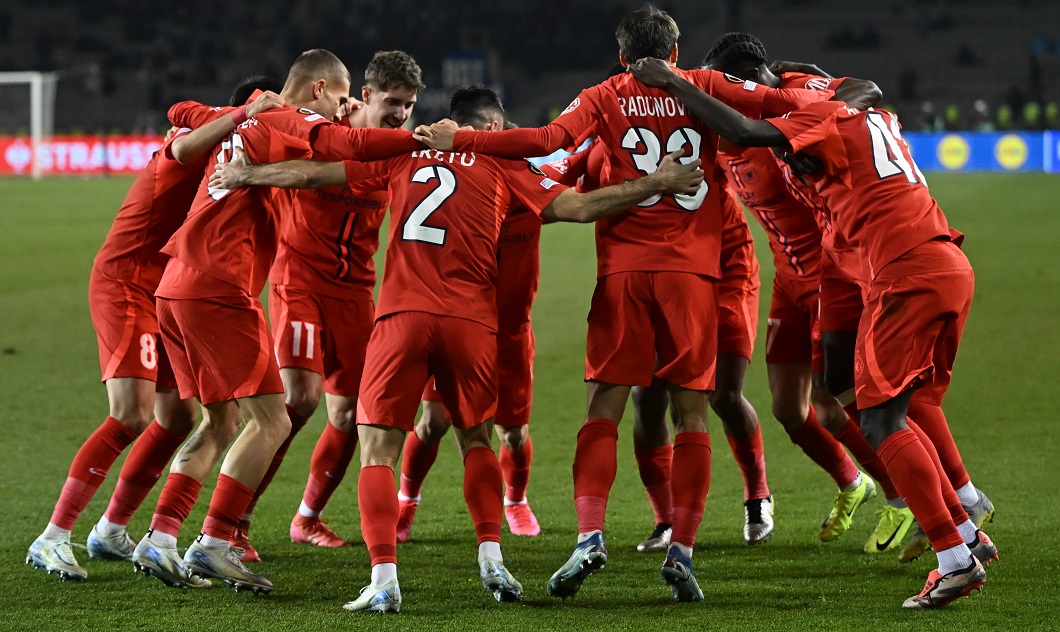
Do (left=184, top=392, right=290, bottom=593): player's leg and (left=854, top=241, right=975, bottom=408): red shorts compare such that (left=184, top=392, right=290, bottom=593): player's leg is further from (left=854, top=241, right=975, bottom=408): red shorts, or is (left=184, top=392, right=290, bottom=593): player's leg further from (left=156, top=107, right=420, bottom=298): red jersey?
(left=854, top=241, right=975, bottom=408): red shorts

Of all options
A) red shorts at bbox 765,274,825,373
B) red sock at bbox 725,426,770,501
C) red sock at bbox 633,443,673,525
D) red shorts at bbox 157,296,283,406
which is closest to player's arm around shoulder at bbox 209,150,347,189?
red shorts at bbox 157,296,283,406

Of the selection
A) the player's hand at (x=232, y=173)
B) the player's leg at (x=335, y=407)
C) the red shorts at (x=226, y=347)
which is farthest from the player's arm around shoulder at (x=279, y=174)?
the player's leg at (x=335, y=407)

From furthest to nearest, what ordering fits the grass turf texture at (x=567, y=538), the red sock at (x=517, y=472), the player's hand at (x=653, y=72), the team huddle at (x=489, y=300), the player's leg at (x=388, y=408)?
the red sock at (x=517, y=472), the player's hand at (x=653, y=72), the team huddle at (x=489, y=300), the player's leg at (x=388, y=408), the grass turf texture at (x=567, y=538)

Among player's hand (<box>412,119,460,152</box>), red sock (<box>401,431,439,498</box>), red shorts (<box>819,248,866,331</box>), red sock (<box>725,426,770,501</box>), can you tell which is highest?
player's hand (<box>412,119,460,152</box>)

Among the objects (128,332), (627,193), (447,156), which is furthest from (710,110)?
(128,332)

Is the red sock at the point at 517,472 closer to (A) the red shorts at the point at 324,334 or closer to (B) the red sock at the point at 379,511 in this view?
(A) the red shorts at the point at 324,334

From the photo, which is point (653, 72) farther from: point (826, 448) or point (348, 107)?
point (826, 448)

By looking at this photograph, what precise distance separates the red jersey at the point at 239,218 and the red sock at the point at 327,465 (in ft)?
3.20

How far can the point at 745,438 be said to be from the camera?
5.84 m

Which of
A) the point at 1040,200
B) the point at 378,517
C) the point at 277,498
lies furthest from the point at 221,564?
the point at 1040,200

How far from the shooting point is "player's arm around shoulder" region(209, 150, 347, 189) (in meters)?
4.76

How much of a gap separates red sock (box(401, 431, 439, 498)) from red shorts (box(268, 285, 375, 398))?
1.26 feet

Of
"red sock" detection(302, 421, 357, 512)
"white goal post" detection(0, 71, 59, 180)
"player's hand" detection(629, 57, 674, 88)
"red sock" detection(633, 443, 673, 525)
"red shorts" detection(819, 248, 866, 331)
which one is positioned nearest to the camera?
"player's hand" detection(629, 57, 674, 88)

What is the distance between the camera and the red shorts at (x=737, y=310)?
18.5 ft
